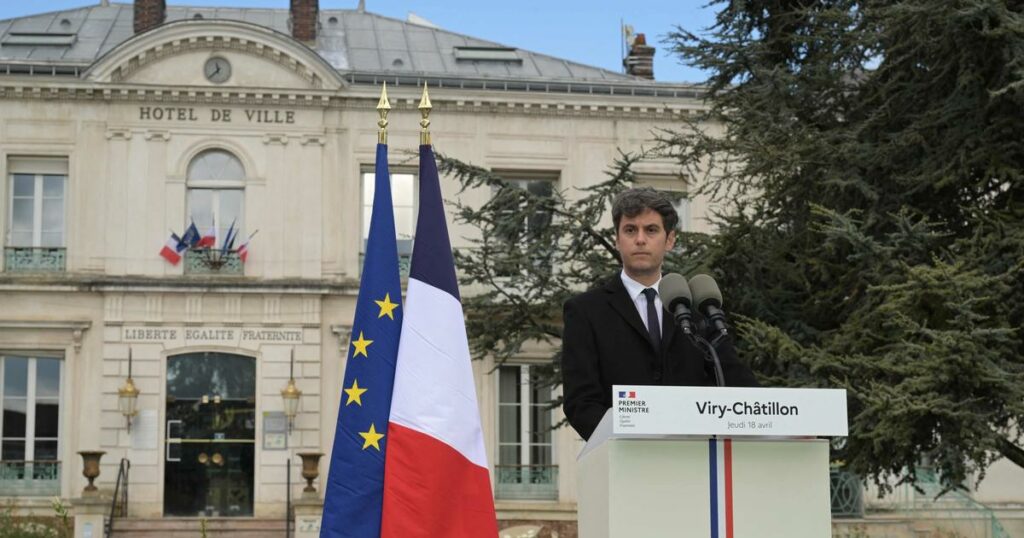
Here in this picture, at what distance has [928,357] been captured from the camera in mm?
14164

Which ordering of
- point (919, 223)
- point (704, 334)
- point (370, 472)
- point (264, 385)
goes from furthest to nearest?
point (264, 385)
point (919, 223)
point (370, 472)
point (704, 334)

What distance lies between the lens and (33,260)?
27.0 metres

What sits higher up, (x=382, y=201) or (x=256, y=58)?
(x=256, y=58)

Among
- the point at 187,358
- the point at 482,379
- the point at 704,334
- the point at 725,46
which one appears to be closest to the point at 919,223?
the point at 725,46

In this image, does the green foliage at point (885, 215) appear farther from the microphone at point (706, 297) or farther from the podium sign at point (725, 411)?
the podium sign at point (725, 411)

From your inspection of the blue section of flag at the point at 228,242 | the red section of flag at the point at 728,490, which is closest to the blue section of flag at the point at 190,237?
the blue section of flag at the point at 228,242

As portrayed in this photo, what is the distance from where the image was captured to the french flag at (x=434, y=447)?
9797 mm

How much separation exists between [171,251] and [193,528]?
475cm

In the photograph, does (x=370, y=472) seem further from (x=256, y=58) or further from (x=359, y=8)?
(x=359, y=8)

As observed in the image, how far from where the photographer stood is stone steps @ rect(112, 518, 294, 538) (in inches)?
987

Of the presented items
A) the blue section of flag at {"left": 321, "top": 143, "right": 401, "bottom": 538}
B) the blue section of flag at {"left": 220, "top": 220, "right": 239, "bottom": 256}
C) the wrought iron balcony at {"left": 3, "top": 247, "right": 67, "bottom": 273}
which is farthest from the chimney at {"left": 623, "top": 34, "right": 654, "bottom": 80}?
the blue section of flag at {"left": 321, "top": 143, "right": 401, "bottom": 538}

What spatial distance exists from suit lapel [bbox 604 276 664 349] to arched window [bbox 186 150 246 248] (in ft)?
74.6

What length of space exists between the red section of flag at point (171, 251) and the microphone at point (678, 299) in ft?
75.3

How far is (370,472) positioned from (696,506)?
603 cm
